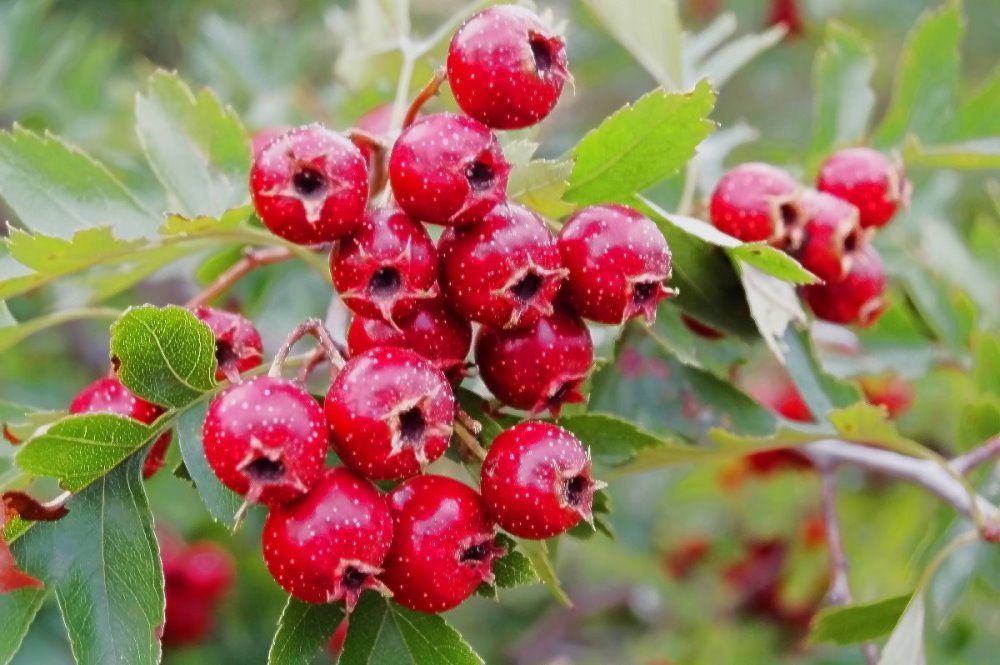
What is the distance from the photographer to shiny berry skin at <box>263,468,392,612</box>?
85 cm

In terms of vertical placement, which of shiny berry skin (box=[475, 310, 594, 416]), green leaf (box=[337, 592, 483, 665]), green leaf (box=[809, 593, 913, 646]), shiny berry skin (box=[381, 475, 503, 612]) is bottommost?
green leaf (box=[809, 593, 913, 646])

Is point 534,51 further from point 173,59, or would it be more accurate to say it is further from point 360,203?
point 173,59

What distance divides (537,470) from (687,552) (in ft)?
7.30

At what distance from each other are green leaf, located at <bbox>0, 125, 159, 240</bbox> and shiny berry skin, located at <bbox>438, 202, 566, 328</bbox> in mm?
449

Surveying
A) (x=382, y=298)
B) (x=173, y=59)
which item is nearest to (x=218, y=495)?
(x=382, y=298)

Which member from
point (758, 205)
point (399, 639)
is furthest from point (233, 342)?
point (758, 205)

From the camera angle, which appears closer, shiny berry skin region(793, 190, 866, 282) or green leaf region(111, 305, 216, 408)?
green leaf region(111, 305, 216, 408)

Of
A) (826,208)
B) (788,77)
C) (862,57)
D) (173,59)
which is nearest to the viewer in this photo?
(826,208)

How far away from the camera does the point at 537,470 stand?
35.2 inches

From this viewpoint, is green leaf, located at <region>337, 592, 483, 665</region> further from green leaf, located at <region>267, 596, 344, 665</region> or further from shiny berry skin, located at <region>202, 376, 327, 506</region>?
shiny berry skin, located at <region>202, 376, 327, 506</region>

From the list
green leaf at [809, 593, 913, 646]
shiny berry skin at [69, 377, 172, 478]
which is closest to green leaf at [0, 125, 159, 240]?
shiny berry skin at [69, 377, 172, 478]

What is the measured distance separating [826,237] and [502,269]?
506mm

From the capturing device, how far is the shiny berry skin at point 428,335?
37.3 inches

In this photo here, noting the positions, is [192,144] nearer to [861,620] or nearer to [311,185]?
[311,185]
